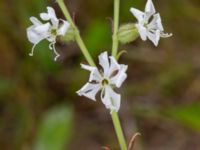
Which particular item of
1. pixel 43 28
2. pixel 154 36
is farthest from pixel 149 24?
pixel 43 28

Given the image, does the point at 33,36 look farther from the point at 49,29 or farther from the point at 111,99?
the point at 111,99

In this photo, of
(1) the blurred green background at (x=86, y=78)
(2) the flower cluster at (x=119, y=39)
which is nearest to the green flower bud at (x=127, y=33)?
(2) the flower cluster at (x=119, y=39)

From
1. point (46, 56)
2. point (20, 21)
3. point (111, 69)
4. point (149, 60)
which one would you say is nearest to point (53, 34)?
point (111, 69)

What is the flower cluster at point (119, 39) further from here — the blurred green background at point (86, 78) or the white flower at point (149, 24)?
the blurred green background at point (86, 78)

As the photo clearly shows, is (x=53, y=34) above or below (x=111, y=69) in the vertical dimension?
above

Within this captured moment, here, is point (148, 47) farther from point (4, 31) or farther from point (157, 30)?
point (157, 30)

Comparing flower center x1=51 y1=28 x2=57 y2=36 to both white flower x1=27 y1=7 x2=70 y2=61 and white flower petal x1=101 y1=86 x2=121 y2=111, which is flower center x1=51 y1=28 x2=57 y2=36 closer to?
white flower x1=27 y1=7 x2=70 y2=61

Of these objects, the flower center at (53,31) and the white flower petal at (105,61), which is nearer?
the white flower petal at (105,61)
